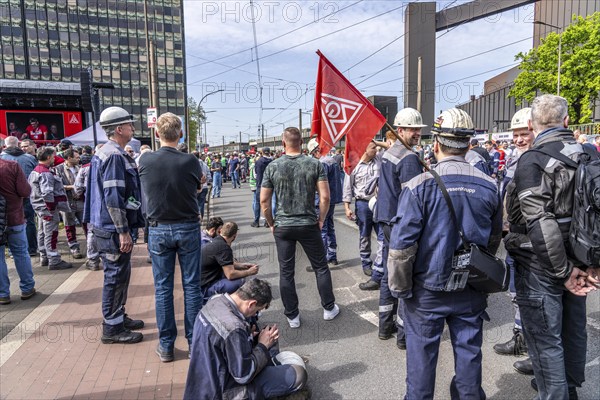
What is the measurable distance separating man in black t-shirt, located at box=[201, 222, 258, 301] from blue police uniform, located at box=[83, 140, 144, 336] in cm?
76

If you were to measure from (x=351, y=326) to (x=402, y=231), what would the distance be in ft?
7.43

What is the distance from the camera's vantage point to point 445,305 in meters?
2.56

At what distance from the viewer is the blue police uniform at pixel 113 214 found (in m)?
3.89

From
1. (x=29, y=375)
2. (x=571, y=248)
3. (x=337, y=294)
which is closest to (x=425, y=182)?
(x=571, y=248)

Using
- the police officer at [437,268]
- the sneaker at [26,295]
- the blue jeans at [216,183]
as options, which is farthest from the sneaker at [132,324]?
the blue jeans at [216,183]

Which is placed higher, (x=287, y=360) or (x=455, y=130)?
(x=455, y=130)

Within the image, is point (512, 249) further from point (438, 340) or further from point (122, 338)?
point (122, 338)

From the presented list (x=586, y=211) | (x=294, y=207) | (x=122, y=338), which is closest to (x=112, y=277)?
(x=122, y=338)

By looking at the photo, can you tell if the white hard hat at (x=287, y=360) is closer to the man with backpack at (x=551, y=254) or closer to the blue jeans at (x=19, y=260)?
the man with backpack at (x=551, y=254)

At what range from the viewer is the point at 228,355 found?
2.62 m

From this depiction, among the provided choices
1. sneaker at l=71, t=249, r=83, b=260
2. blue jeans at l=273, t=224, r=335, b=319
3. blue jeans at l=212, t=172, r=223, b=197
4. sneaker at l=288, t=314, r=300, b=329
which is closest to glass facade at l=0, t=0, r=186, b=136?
blue jeans at l=212, t=172, r=223, b=197

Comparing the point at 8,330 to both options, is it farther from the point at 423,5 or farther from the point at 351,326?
the point at 423,5

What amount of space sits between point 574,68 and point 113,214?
124 ft

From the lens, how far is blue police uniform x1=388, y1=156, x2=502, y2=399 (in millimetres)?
2529
